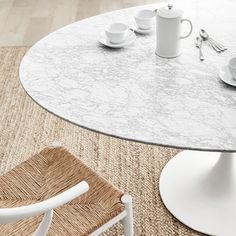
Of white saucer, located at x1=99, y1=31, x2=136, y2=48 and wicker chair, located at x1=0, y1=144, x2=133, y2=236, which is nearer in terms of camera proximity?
wicker chair, located at x1=0, y1=144, x2=133, y2=236

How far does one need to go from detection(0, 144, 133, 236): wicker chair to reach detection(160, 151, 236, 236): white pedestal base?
1.51ft

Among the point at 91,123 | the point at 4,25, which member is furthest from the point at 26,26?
the point at 91,123

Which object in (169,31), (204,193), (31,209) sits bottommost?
(204,193)

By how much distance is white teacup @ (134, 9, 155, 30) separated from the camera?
1.66 metres

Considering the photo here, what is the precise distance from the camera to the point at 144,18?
1.66 metres

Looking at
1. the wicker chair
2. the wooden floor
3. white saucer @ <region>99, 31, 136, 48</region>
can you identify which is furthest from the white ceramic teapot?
the wooden floor

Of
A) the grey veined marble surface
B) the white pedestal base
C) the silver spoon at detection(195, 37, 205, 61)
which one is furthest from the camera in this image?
the white pedestal base

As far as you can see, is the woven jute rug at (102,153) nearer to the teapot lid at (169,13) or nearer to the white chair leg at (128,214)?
the white chair leg at (128,214)

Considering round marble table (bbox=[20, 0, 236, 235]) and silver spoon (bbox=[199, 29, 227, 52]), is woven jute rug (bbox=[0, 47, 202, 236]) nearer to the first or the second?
round marble table (bbox=[20, 0, 236, 235])

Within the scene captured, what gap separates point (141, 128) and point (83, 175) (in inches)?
13.2

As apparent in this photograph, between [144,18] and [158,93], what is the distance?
38 centimetres

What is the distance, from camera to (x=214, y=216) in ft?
6.17

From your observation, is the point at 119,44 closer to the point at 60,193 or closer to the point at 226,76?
the point at 226,76

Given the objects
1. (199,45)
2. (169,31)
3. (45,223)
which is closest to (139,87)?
(169,31)
